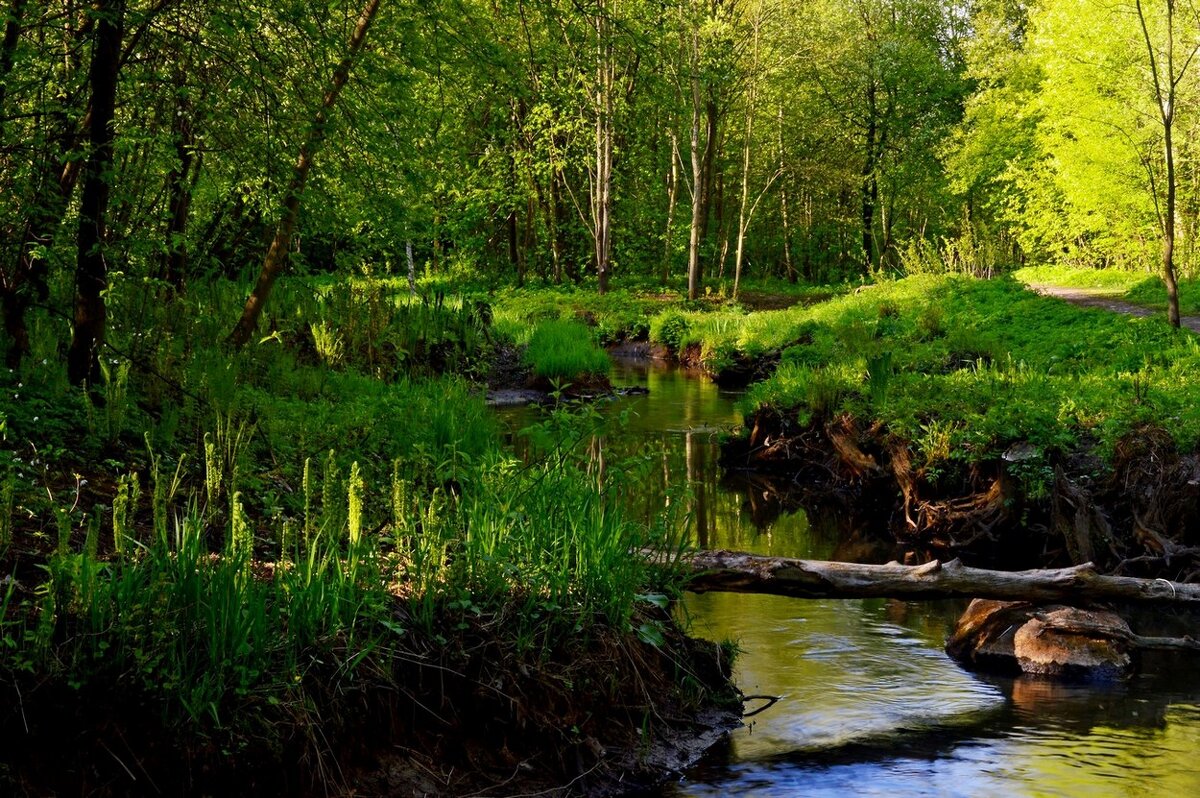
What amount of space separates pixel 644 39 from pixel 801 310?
72.9 feet

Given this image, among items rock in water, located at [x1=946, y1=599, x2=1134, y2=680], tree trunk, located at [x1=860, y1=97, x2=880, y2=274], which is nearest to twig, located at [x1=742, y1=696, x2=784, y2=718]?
rock in water, located at [x1=946, y1=599, x2=1134, y2=680]

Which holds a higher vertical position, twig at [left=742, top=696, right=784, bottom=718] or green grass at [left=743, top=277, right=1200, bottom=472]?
green grass at [left=743, top=277, right=1200, bottom=472]

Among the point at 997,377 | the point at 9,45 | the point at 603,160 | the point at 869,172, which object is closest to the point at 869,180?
the point at 869,172

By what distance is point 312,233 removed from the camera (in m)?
9.35

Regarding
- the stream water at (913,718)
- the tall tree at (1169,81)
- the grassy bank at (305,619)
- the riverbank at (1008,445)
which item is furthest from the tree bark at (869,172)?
the grassy bank at (305,619)

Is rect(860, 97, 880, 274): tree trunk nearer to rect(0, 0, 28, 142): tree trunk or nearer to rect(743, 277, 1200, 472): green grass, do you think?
rect(743, 277, 1200, 472): green grass

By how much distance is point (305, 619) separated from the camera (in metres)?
4.41

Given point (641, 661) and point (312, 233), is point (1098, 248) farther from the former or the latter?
point (641, 661)

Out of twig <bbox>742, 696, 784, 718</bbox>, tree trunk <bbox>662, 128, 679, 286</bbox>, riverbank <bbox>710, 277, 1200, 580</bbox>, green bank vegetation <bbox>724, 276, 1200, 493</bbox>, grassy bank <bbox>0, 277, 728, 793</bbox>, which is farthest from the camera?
tree trunk <bbox>662, 128, 679, 286</bbox>

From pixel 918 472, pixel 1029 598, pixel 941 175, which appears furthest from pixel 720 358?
pixel 941 175

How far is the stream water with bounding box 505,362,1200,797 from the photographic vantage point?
208 inches

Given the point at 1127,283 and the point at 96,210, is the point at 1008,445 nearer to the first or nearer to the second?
the point at 96,210

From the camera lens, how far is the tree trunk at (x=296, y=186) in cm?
759

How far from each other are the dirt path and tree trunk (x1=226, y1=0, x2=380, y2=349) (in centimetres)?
1414
